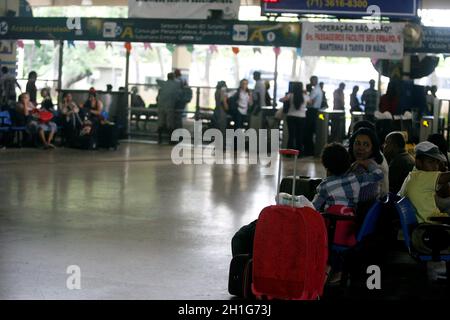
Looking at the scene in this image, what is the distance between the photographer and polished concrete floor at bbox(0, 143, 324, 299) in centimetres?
770

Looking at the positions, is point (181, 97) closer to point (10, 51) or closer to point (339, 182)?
point (10, 51)

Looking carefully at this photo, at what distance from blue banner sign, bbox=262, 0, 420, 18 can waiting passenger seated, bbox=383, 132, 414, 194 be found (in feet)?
31.8

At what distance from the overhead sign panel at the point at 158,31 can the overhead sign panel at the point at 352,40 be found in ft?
1.14

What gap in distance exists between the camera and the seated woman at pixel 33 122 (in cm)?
2195

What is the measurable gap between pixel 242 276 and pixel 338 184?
1.11m

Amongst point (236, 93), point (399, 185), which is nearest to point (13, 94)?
point (236, 93)

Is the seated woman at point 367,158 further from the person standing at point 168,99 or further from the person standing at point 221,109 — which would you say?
the person standing at point 168,99

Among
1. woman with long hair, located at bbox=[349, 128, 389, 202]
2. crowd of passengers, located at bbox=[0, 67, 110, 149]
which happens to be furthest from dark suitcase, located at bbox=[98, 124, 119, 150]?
woman with long hair, located at bbox=[349, 128, 389, 202]

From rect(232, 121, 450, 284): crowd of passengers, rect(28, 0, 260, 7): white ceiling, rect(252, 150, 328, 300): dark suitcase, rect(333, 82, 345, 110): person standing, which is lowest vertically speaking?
rect(252, 150, 328, 300): dark suitcase

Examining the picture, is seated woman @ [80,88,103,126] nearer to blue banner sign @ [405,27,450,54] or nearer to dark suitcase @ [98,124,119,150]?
dark suitcase @ [98,124,119,150]

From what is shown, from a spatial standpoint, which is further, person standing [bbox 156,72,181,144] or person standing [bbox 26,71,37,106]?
person standing [bbox 156,72,181,144]

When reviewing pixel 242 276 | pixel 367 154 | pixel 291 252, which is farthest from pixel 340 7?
pixel 291 252
